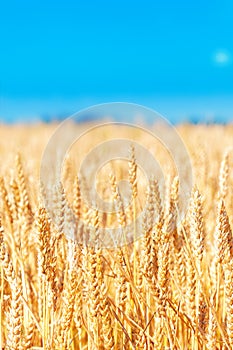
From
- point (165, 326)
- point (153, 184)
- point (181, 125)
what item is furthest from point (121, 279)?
point (181, 125)

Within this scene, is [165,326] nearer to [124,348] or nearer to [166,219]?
[124,348]

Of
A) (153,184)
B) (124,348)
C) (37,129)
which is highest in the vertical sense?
(37,129)

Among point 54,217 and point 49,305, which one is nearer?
point 49,305

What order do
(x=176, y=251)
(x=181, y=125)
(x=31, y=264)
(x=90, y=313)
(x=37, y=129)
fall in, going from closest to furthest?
(x=90, y=313) → (x=176, y=251) → (x=31, y=264) → (x=181, y=125) → (x=37, y=129)

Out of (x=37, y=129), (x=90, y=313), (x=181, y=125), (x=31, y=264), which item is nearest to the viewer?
(x=90, y=313)

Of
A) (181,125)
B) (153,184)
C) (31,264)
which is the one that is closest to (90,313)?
(153,184)

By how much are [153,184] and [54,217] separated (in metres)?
0.31

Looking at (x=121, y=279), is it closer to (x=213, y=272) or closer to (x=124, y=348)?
(x=124, y=348)

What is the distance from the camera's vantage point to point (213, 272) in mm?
1676

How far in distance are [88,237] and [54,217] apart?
216 millimetres

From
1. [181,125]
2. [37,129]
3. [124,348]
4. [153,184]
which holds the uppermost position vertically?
[37,129]

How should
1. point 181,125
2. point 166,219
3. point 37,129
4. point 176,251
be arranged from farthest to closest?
point 37,129
point 181,125
point 176,251
point 166,219

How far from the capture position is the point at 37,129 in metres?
13.4

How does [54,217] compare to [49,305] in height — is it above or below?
above
